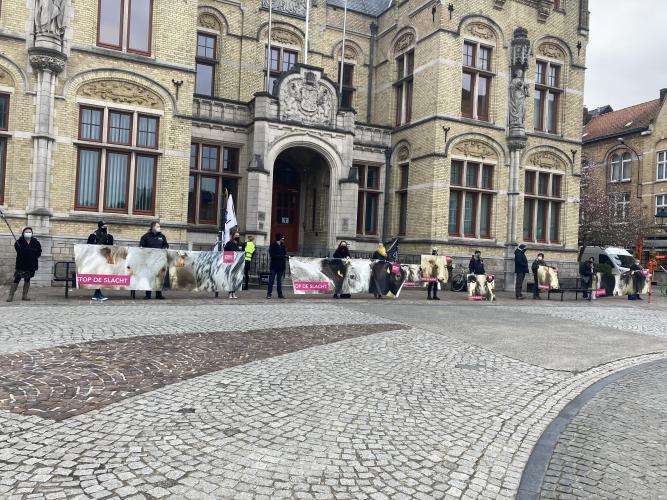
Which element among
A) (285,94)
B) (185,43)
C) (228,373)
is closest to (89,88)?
(185,43)

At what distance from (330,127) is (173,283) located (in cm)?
903

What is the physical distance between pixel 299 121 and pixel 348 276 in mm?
6589

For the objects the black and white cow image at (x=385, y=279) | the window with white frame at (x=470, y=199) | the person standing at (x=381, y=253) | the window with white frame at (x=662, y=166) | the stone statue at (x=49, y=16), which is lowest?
the black and white cow image at (x=385, y=279)

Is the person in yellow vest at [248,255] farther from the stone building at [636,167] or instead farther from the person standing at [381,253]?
the stone building at [636,167]

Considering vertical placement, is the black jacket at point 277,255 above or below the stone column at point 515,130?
below

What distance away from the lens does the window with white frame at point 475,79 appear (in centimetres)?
2130

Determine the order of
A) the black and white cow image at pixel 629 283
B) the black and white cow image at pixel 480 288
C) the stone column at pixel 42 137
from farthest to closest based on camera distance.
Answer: the black and white cow image at pixel 629 283, the black and white cow image at pixel 480 288, the stone column at pixel 42 137

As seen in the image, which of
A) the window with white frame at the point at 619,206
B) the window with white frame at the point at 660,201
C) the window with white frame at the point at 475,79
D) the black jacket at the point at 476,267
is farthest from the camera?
the window with white frame at the point at 660,201

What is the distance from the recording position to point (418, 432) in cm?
432

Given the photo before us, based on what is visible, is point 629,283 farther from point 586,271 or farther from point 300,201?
point 300,201

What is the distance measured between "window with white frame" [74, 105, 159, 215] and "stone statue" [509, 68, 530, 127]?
14166 millimetres

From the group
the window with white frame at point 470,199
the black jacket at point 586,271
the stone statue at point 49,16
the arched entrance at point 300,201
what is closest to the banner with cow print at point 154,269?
the stone statue at point 49,16

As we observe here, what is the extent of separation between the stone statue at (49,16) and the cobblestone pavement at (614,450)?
16.3 m

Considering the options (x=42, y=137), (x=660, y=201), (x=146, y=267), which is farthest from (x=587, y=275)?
(x=660, y=201)
